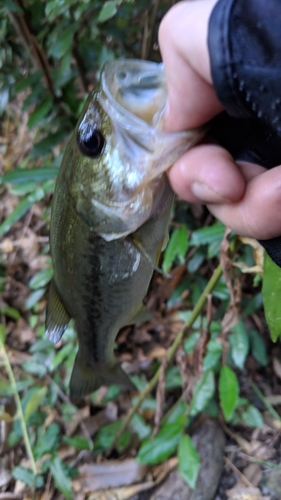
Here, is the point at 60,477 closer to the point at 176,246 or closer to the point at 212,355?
the point at 212,355

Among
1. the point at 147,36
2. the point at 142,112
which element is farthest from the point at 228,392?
the point at 147,36

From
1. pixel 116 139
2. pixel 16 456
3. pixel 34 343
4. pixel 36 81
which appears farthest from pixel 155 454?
pixel 36 81

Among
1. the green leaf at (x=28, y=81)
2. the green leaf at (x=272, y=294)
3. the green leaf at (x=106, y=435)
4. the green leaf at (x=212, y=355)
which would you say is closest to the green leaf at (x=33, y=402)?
the green leaf at (x=106, y=435)

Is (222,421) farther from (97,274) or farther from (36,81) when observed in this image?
(36,81)

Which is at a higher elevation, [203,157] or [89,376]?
[203,157]

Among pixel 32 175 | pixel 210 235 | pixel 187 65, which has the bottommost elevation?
pixel 210 235

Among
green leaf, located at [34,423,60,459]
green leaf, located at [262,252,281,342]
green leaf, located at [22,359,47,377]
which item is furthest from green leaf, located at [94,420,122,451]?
green leaf, located at [262,252,281,342]

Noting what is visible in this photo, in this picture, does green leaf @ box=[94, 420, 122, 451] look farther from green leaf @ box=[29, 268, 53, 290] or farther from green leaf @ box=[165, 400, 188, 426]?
green leaf @ box=[29, 268, 53, 290]

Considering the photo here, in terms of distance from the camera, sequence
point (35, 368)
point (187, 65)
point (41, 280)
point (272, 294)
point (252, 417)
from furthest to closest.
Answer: point (41, 280) < point (35, 368) < point (252, 417) < point (272, 294) < point (187, 65)
